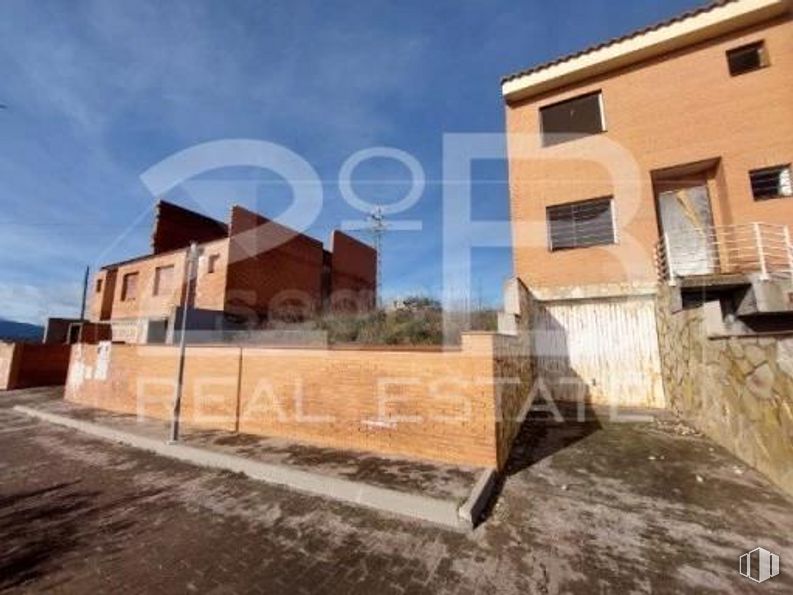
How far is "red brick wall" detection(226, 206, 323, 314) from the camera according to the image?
17.5m

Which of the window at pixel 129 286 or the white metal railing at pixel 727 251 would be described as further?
the window at pixel 129 286

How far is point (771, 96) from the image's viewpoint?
31.0 feet

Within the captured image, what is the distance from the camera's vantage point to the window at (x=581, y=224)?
1053 cm

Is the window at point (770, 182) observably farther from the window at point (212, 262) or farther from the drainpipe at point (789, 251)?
the window at point (212, 262)

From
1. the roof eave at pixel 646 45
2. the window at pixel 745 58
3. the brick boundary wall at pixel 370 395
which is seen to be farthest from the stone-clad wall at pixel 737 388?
the roof eave at pixel 646 45

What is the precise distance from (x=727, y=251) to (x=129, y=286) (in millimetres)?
27148

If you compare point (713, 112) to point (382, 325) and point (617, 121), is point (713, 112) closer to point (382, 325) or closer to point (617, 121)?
point (617, 121)

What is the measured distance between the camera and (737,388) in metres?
5.79

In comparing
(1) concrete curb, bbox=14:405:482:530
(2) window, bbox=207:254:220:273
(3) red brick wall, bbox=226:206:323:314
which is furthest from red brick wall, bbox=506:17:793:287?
(2) window, bbox=207:254:220:273

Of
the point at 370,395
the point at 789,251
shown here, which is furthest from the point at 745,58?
the point at 370,395

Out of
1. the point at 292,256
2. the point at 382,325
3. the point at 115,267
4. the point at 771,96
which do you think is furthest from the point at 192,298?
the point at 771,96

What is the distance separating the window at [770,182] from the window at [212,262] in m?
19.0

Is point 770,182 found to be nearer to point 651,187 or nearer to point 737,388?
point 651,187

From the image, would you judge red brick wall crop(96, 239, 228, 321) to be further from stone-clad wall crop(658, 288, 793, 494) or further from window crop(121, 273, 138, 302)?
stone-clad wall crop(658, 288, 793, 494)
